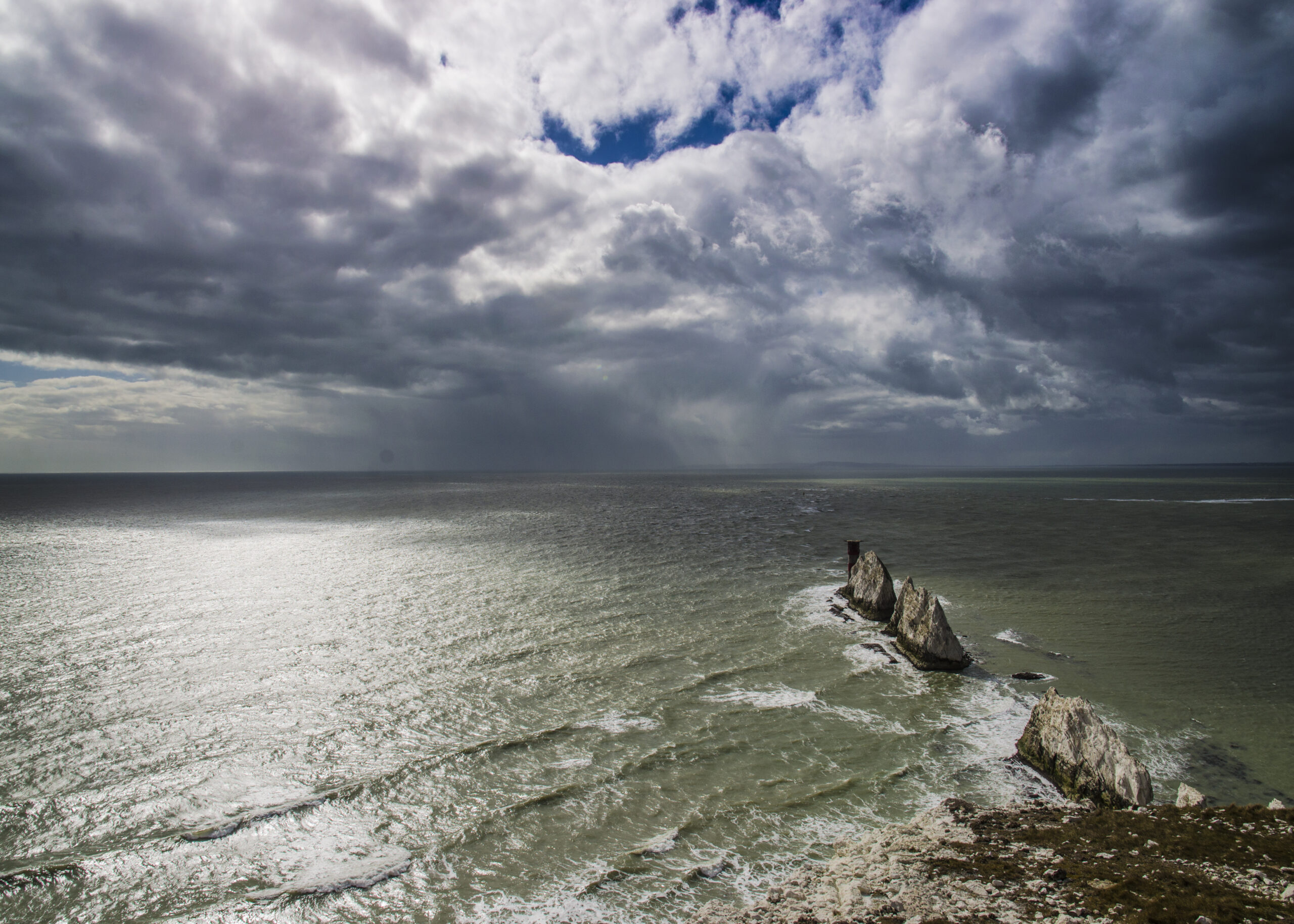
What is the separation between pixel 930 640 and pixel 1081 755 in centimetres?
477

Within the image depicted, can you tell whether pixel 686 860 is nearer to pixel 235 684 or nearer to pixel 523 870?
pixel 523 870

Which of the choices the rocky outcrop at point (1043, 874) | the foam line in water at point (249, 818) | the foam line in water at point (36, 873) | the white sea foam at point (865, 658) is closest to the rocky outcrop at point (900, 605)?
the white sea foam at point (865, 658)

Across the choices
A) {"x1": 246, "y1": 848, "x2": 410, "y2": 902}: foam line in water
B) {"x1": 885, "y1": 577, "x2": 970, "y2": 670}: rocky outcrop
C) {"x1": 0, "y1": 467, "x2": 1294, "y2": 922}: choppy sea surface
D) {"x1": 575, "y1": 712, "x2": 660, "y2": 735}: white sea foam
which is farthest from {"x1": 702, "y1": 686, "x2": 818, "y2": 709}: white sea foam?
{"x1": 246, "y1": 848, "x2": 410, "y2": 902}: foam line in water

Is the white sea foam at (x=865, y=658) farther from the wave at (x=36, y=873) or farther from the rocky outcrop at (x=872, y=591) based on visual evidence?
the wave at (x=36, y=873)

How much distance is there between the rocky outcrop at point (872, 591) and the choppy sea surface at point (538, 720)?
116 cm

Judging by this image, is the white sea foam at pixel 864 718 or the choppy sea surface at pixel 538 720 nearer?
the choppy sea surface at pixel 538 720

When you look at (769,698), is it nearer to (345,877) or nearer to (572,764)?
(572,764)

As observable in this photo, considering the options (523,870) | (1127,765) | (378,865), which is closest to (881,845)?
(1127,765)

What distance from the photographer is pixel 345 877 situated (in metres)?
6.16

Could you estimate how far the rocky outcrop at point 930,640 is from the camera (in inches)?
475

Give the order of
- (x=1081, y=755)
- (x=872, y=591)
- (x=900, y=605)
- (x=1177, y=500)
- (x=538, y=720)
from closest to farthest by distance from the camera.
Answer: (x=1081, y=755), (x=538, y=720), (x=900, y=605), (x=872, y=591), (x=1177, y=500)

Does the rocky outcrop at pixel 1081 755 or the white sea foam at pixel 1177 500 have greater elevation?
the rocky outcrop at pixel 1081 755

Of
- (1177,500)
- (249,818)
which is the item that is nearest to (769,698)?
(249,818)

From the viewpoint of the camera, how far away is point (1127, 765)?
6910mm
